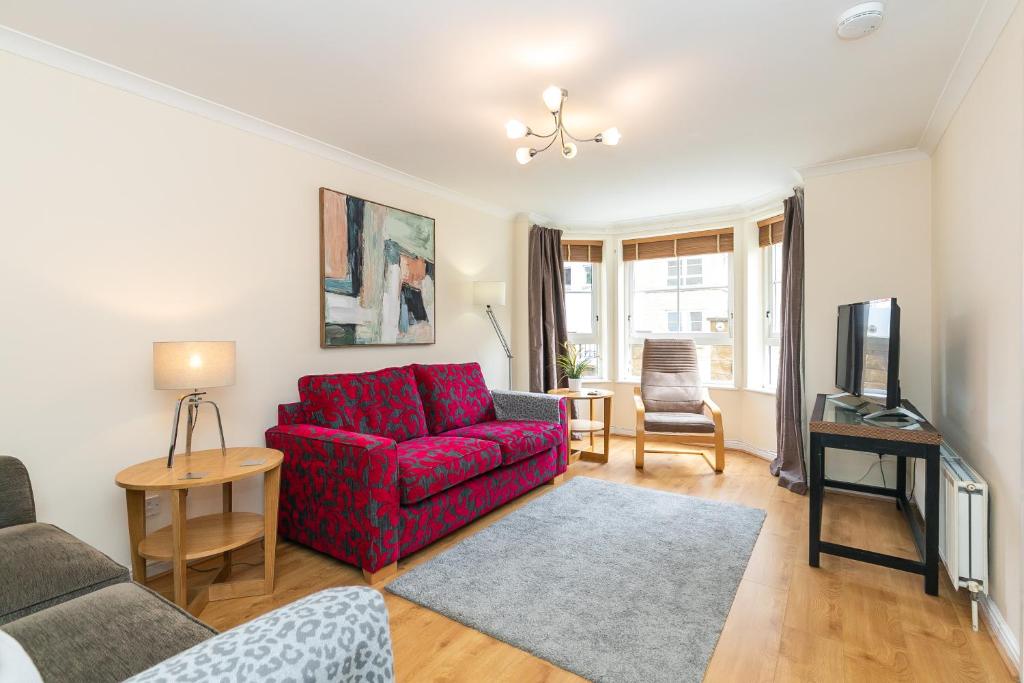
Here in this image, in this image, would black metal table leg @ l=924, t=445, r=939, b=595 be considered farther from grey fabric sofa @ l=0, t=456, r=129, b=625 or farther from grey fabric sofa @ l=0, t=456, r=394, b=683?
grey fabric sofa @ l=0, t=456, r=129, b=625

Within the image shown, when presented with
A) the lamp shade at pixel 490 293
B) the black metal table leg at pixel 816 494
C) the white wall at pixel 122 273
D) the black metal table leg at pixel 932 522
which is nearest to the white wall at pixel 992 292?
the black metal table leg at pixel 932 522

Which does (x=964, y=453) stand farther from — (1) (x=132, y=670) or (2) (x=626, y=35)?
(1) (x=132, y=670)

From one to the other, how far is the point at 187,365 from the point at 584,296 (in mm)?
4333

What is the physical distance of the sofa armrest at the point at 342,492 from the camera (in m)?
2.39

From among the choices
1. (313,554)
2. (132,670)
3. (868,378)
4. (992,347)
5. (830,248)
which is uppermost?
(830,248)

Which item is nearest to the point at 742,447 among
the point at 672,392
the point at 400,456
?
the point at 672,392

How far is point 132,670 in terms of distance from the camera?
1014 mm

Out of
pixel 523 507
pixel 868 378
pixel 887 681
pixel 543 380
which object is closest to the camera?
pixel 887 681

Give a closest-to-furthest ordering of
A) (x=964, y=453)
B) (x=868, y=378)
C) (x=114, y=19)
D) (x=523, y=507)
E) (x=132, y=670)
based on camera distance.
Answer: (x=132, y=670) < (x=114, y=19) < (x=964, y=453) < (x=868, y=378) < (x=523, y=507)

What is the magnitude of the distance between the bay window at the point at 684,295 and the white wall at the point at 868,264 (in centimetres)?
137

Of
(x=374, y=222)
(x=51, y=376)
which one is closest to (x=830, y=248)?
(x=374, y=222)

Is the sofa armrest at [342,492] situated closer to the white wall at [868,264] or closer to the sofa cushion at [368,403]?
the sofa cushion at [368,403]

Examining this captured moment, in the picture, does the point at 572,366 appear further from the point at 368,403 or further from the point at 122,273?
the point at 122,273

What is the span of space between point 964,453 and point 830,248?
5.54ft
